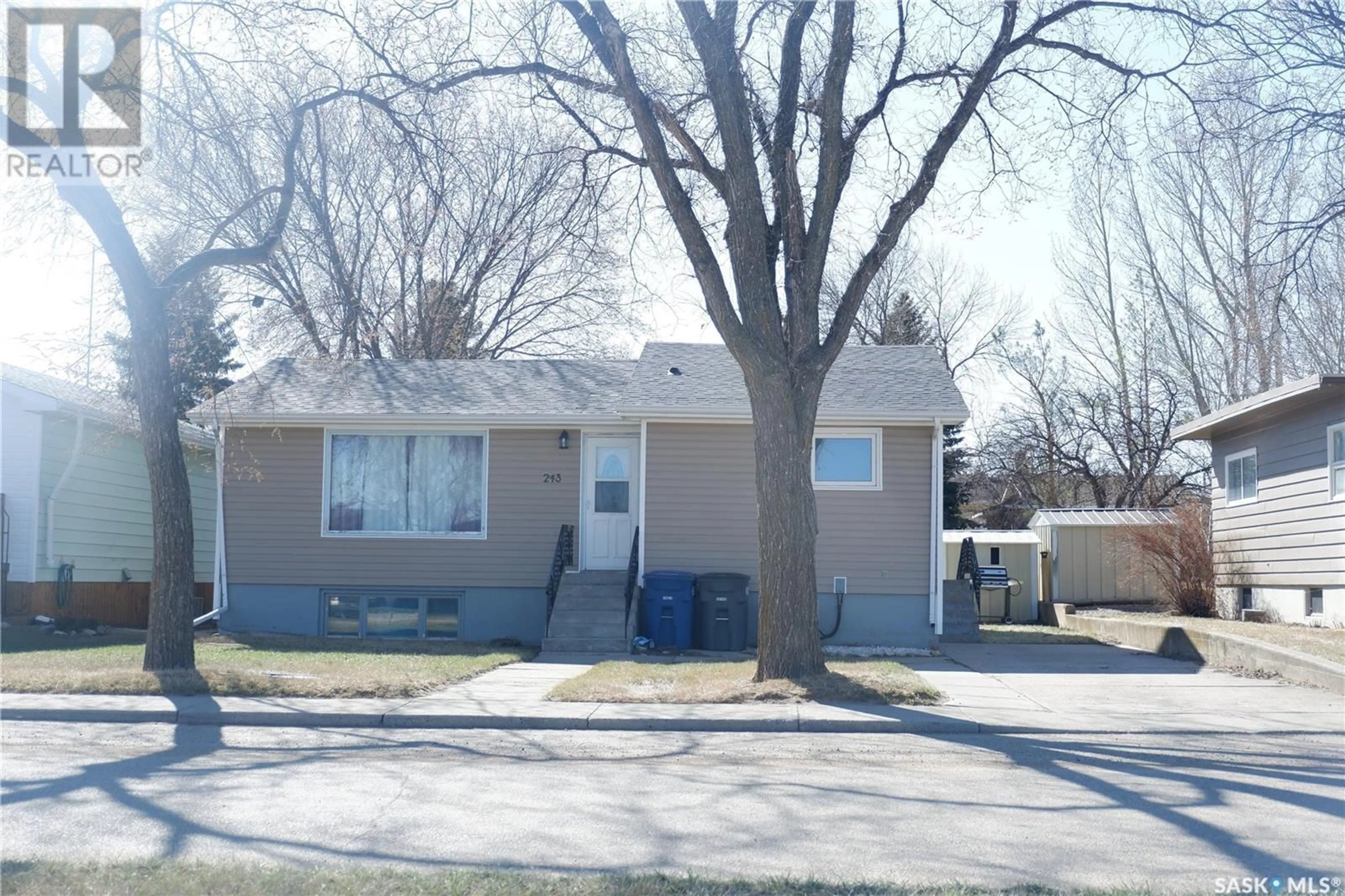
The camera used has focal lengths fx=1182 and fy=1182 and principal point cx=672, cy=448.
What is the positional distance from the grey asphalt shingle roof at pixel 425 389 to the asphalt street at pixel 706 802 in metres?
9.36

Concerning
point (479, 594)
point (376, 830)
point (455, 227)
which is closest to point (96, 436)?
point (479, 594)

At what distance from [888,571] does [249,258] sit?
1004 cm

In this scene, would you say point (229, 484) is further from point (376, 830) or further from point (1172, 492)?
point (1172, 492)

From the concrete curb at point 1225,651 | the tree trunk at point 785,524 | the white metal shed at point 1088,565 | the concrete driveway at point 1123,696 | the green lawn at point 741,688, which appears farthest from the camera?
the white metal shed at point 1088,565

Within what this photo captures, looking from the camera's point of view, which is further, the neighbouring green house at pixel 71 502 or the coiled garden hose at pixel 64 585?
the coiled garden hose at pixel 64 585

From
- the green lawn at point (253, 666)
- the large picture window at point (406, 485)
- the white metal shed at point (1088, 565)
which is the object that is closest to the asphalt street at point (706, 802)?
the green lawn at point (253, 666)

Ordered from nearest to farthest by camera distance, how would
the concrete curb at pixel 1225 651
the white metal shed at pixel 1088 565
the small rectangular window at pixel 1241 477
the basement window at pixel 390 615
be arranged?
the concrete curb at pixel 1225 651, the basement window at pixel 390 615, the small rectangular window at pixel 1241 477, the white metal shed at pixel 1088 565

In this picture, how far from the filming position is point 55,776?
7.79 m

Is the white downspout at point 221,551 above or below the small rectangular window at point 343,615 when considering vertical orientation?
above

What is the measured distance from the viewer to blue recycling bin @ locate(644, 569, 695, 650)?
55.5ft

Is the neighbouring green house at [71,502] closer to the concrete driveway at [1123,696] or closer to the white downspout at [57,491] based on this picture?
the white downspout at [57,491]

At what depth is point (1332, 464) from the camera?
57.5 ft

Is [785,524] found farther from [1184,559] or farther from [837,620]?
[1184,559]

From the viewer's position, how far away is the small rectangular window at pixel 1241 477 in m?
20.7
